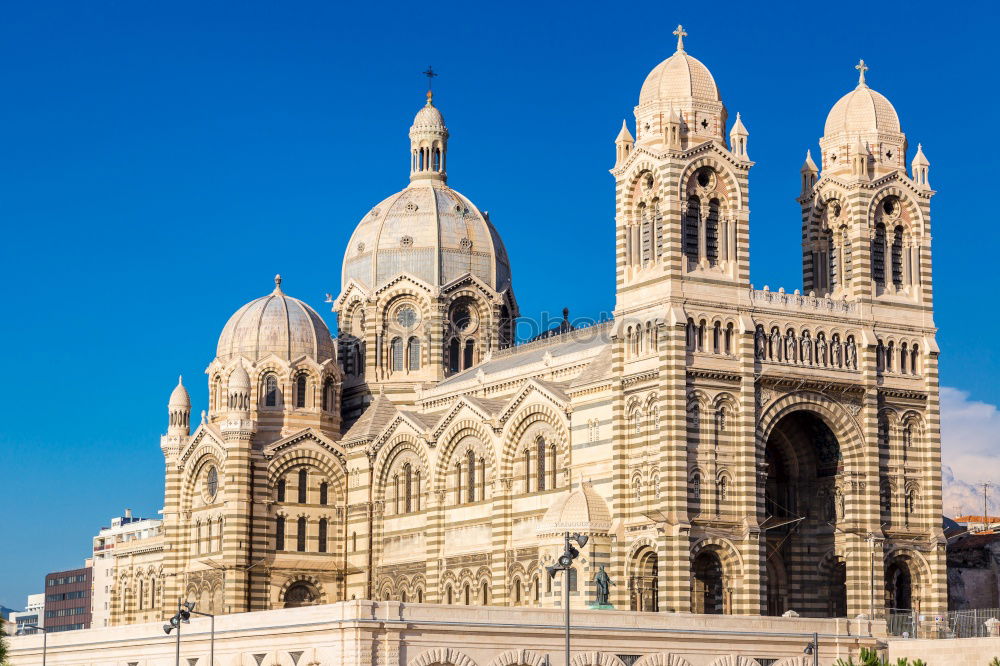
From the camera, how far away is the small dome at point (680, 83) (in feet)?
245

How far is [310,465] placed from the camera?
91.3m

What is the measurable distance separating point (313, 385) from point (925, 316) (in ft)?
101

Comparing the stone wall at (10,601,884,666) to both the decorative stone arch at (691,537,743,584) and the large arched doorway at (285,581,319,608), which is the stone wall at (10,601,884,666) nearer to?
the decorative stone arch at (691,537,743,584)

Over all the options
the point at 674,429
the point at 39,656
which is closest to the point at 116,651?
the point at 39,656

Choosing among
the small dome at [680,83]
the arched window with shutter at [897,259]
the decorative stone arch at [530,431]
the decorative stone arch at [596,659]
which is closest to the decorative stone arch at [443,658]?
the decorative stone arch at [596,659]

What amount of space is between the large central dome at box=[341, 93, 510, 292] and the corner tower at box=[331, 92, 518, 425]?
5cm

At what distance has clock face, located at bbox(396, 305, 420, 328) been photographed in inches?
3767

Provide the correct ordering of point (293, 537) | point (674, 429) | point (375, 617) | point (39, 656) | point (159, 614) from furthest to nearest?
1. point (159, 614)
2. point (293, 537)
3. point (39, 656)
4. point (674, 429)
5. point (375, 617)

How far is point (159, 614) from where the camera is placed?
325 ft

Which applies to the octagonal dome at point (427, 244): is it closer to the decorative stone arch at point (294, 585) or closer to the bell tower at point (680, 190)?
the decorative stone arch at point (294, 585)

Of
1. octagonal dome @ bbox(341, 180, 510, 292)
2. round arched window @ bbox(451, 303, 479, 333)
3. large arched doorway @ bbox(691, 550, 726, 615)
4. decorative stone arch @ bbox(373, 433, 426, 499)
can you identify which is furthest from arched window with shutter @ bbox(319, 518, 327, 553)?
large arched doorway @ bbox(691, 550, 726, 615)

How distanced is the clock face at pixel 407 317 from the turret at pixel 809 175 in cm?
2401

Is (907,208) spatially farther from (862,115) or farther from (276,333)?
(276,333)

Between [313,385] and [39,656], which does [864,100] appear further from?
[39,656]
